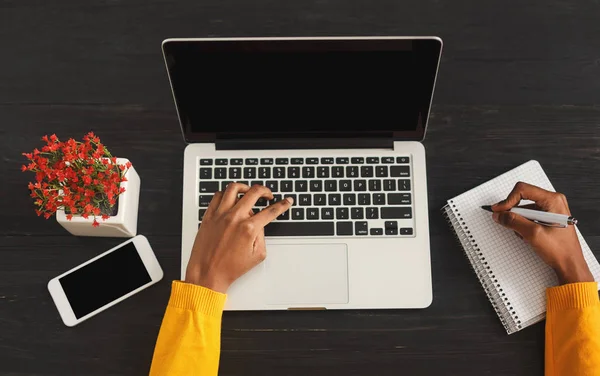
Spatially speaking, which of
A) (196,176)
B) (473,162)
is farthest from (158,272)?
(473,162)

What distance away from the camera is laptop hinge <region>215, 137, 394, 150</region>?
1.13m

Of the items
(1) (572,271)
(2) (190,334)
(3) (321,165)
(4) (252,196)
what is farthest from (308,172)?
(1) (572,271)

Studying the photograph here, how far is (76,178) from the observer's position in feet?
3.12

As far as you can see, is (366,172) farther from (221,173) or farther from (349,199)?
(221,173)

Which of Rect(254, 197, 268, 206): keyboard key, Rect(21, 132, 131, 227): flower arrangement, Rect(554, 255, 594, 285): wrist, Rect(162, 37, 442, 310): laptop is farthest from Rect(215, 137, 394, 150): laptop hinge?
Rect(554, 255, 594, 285): wrist

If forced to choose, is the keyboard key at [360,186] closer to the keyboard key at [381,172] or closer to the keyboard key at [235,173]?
the keyboard key at [381,172]

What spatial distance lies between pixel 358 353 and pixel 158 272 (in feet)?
1.36

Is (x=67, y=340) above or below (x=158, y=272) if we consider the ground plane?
below

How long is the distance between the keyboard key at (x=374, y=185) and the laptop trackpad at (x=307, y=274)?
4.9 inches

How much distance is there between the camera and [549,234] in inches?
41.2

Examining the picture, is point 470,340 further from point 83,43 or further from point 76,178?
point 83,43

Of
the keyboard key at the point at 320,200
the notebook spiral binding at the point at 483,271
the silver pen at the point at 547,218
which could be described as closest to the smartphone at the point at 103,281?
the keyboard key at the point at 320,200

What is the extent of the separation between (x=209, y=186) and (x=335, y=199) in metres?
0.25

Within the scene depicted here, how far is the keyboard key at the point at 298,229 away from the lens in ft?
3.60
